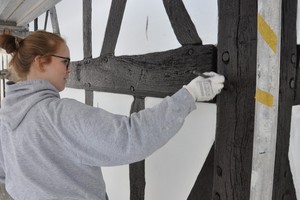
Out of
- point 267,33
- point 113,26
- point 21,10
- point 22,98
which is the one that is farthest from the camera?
point 21,10

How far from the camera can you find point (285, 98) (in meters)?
1.01

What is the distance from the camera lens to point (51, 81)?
4.04ft

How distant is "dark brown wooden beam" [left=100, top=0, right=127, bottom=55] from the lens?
6.50 feet

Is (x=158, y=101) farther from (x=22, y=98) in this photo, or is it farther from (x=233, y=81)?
(x=22, y=98)

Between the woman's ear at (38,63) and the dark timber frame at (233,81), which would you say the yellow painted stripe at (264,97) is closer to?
the dark timber frame at (233,81)

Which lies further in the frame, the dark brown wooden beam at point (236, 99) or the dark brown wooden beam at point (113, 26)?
the dark brown wooden beam at point (113, 26)

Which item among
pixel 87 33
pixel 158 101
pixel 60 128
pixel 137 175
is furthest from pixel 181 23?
pixel 87 33

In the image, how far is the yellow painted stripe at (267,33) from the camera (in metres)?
0.84

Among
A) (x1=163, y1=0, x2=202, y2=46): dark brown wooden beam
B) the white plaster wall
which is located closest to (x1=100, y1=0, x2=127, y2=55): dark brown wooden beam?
the white plaster wall

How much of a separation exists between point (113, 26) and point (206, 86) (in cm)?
126

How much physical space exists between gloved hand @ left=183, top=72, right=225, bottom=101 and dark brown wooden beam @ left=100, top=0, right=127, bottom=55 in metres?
1.12

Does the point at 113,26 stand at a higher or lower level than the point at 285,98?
higher

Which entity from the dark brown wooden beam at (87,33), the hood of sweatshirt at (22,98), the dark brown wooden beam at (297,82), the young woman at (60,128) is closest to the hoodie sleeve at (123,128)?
the young woman at (60,128)

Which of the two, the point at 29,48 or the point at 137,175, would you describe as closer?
the point at 29,48
